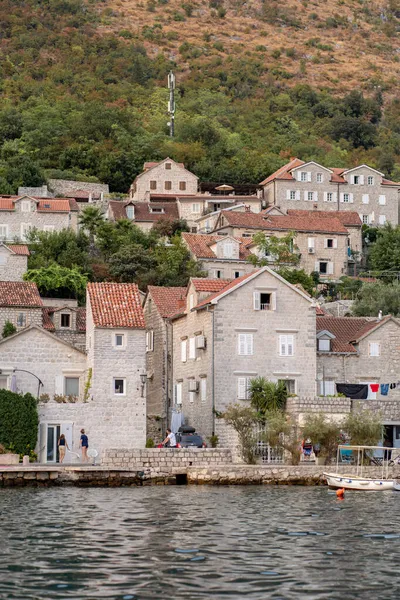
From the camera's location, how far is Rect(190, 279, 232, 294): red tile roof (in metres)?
66.1

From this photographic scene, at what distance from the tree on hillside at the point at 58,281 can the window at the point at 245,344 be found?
26.1 m

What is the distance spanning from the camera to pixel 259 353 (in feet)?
209

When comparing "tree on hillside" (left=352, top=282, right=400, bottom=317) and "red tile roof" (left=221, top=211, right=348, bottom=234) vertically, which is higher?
"red tile roof" (left=221, top=211, right=348, bottom=234)

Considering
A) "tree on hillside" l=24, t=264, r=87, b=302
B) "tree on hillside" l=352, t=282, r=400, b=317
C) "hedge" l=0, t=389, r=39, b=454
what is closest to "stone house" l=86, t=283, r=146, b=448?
"hedge" l=0, t=389, r=39, b=454

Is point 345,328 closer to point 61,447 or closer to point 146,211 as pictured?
point 61,447

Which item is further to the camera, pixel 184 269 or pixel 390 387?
pixel 184 269

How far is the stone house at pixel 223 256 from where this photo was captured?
94.6 metres

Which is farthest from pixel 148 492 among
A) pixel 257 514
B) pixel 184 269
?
pixel 184 269

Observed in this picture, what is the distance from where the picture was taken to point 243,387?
62750 mm

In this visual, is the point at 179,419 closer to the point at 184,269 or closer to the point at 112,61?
the point at 184,269

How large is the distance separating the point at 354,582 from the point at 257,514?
12.5 meters

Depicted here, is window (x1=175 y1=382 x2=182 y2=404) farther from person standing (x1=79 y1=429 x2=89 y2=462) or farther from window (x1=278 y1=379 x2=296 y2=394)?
person standing (x1=79 y1=429 x2=89 y2=462)

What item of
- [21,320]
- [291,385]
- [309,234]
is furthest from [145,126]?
[291,385]

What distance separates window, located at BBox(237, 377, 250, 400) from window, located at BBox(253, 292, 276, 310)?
4.16 metres
